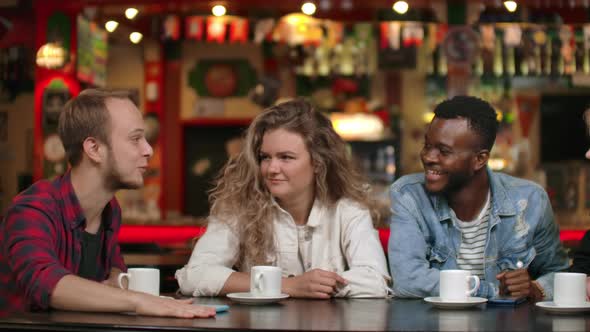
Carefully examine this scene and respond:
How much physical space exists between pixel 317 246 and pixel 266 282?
73 centimetres

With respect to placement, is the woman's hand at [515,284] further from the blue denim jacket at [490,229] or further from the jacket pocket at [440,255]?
the jacket pocket at [440,255]

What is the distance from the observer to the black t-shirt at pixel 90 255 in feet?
9.45

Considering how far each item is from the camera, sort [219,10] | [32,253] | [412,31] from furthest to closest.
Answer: [412,31] → [219,10] → [32,253]

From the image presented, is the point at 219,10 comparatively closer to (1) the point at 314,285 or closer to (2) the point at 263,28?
(2) the point at 263,28

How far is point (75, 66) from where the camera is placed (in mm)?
8211

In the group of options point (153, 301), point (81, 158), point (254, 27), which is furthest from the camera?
point (254, 27)

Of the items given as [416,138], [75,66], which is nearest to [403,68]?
[416,138]

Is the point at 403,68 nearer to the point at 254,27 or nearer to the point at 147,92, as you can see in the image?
the point at 254,27

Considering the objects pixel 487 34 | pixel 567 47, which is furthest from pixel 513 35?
pixel 567 47

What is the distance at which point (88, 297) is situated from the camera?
2383 mm

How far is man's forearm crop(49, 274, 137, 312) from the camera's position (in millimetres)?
2357

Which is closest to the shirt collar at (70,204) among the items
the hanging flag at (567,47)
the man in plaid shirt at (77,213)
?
the man in plaid shirt at (77,213)

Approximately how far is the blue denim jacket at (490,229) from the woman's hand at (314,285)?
343mm

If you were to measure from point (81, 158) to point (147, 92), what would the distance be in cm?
893
